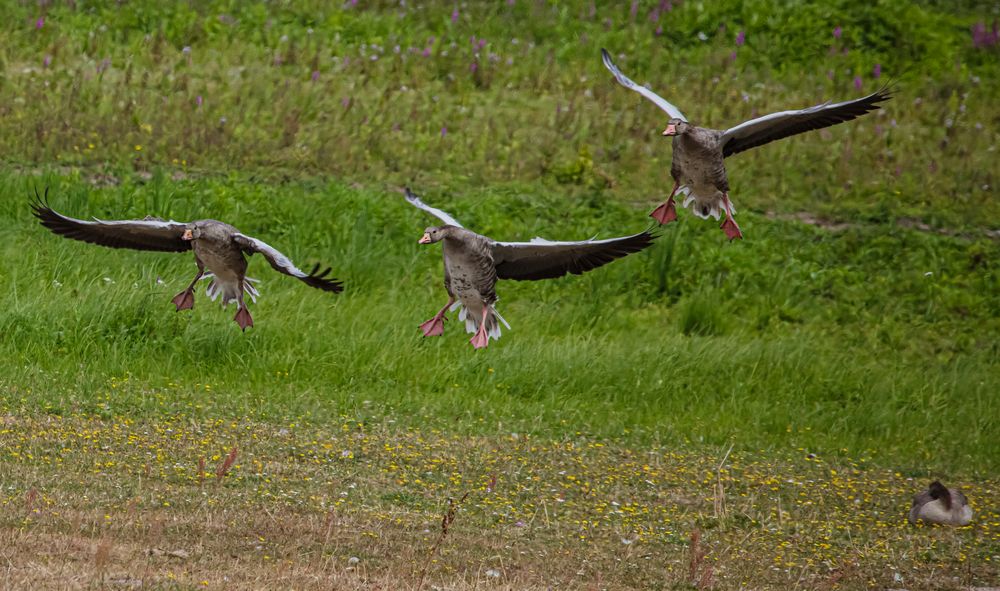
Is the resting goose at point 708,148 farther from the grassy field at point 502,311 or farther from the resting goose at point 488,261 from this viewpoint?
the grassy field at point 502,311

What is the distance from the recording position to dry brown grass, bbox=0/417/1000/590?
7.30 m

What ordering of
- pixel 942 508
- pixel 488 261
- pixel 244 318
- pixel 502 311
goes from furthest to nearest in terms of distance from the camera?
pixel 502 311, pixel 942 508, pixel 244 318, pixel 488 261

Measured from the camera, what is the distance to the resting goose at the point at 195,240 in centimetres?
648

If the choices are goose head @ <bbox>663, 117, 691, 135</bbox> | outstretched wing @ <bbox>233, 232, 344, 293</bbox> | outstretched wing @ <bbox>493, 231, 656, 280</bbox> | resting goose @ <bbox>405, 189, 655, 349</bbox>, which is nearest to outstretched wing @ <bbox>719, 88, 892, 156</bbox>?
goose head @ <bbox>663, 117, 691, 135</bbox>

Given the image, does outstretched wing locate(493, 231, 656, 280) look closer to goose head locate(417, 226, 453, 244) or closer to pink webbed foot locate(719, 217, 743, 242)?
goose head locate(417, 226, 453, 244)

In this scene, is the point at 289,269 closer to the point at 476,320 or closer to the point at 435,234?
the point at 435,234

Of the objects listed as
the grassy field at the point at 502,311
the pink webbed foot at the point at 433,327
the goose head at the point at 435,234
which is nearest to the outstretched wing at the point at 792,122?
the goose head at the point at 435,234

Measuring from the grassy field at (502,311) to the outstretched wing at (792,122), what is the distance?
226cm

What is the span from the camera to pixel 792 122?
6551mm

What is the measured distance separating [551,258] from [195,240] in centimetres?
163

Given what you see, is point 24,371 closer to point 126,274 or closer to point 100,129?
point 126,274

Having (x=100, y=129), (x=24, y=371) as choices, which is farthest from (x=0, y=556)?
(x=100, y=129)

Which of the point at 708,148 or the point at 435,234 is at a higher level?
the point at 708,148

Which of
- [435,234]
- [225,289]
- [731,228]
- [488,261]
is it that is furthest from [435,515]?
[731,228]
